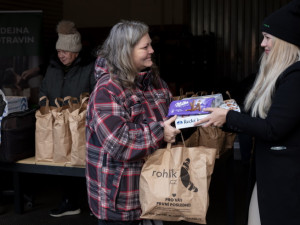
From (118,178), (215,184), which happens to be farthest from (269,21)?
(215,184)

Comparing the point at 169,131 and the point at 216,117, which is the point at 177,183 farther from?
the point at 216,117

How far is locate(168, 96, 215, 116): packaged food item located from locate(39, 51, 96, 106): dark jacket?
2.05m

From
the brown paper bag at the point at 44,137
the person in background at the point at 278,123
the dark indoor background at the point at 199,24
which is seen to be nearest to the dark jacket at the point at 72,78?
the brown paper bag at the point at 44,137

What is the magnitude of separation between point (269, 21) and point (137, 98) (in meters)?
0.79

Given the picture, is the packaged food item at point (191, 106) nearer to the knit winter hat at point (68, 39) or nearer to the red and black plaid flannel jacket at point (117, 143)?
the red and black plaid flannel jacket at point (117, 143)

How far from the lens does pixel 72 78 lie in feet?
14.6

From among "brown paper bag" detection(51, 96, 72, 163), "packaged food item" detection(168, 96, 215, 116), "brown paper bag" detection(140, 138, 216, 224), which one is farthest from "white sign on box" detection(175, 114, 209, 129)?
"brown paper bag" detection(51, 96, 72, 163)

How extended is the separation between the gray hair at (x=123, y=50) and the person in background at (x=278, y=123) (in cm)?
A: 59

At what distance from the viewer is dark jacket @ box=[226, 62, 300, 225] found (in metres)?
2.04

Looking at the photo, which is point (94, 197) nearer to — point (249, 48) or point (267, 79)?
point (267, 79)

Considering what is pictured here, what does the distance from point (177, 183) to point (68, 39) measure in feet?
8.11

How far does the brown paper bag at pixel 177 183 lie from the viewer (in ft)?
7.85

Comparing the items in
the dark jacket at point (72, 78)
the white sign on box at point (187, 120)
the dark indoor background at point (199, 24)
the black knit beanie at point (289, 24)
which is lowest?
the white sign on box at point (187, 120)

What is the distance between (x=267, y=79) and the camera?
2188mm
